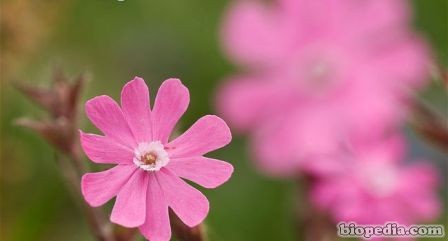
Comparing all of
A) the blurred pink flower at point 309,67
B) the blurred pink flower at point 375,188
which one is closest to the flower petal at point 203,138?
the blurred pink flower at point 375,188

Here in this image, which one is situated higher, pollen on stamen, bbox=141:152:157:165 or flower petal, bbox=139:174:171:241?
pollen on stamen, bbox=141:152:157:165

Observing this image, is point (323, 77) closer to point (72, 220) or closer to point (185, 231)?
point (72, 220)

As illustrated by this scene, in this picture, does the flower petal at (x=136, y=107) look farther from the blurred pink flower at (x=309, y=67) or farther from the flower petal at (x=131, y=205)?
the blurred pink flower at (x=309, y=67)

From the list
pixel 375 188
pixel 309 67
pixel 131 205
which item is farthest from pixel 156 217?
pixel 309 67

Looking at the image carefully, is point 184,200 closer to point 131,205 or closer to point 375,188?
point 131,205

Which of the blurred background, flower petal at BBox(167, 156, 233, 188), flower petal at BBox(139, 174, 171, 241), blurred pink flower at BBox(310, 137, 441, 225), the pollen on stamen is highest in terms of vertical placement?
the blurred background

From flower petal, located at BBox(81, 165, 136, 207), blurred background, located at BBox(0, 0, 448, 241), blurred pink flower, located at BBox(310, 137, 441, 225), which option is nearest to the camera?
flower petal, located at BBox(81, 165, 136, 207)

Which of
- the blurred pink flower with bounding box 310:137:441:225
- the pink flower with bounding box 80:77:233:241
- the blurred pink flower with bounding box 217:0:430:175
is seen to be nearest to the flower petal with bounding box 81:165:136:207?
the pink flower with bounding box 80:77:233:241

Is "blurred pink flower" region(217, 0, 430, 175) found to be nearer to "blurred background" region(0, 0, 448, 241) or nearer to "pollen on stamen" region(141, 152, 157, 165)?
"blurred background" region(0, 0, 448, 241)
